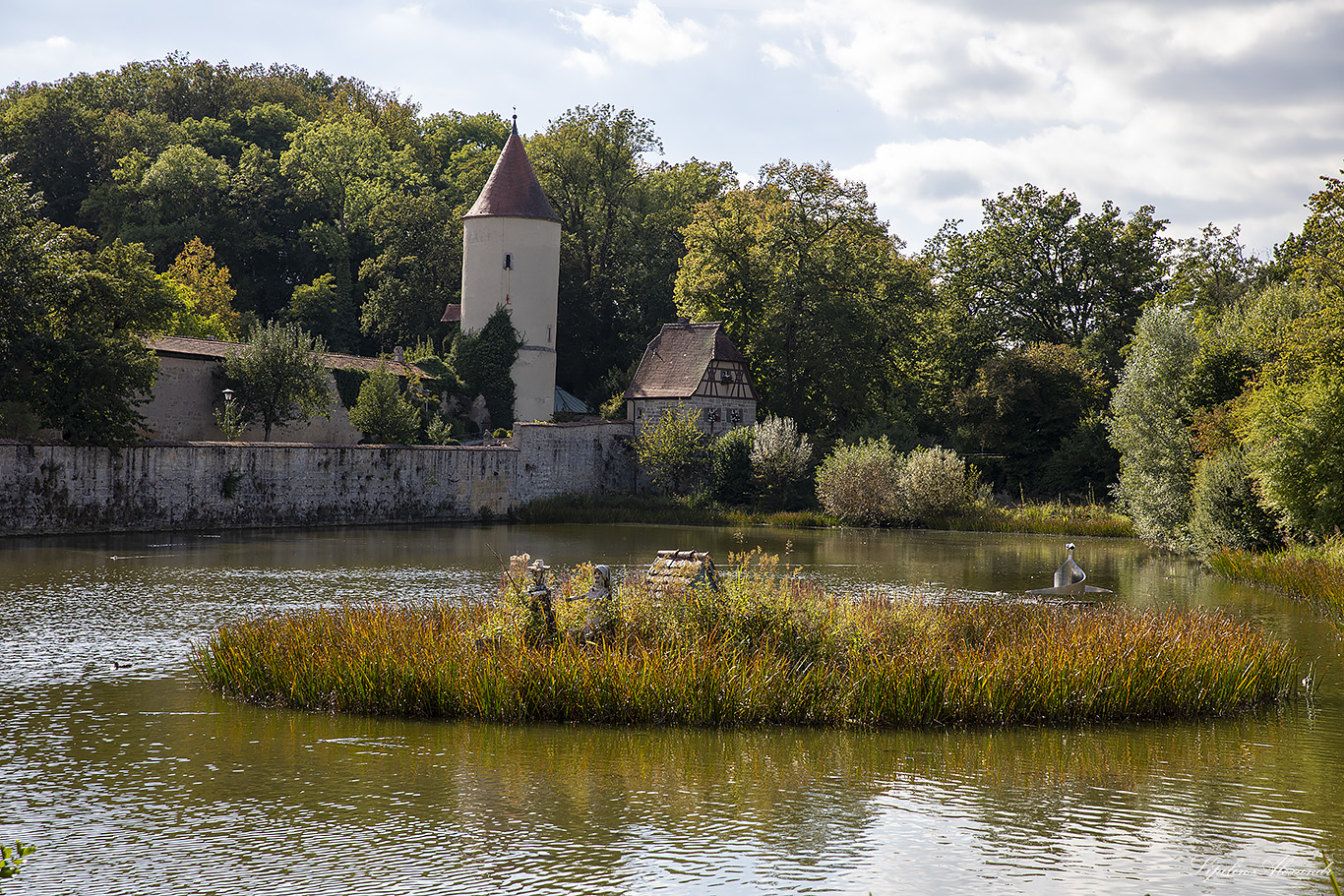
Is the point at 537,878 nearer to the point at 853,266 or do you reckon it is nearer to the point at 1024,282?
the point at 853,266

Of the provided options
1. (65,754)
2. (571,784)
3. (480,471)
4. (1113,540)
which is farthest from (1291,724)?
(480,471)

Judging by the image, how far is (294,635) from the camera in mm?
12539

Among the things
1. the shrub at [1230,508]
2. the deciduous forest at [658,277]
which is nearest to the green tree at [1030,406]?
the deciduous forest at [658,277]

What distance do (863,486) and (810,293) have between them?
10.9 m

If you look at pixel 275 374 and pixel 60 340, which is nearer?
pixel 60 340

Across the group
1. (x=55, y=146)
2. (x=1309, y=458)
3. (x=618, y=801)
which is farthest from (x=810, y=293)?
(x=618, y=801)

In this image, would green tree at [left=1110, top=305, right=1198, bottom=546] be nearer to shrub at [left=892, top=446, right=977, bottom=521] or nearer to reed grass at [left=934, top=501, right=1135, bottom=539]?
reed grass at [left=934, top=501, right=1135, bottom=539]

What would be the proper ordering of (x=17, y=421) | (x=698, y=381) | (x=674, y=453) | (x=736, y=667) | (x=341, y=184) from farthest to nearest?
(x=341, y=184) → (x=698, y=381) → (x=674, y=453) → (x=17, y=421) → (x=736, y=667)

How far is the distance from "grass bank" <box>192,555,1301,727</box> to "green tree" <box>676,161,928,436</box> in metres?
35.0

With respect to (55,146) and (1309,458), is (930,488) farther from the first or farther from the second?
(55,146)

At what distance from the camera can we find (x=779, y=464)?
41.9 meters

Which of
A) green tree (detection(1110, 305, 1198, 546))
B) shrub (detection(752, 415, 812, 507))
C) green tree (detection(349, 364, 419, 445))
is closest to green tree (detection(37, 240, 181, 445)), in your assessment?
green tree (detection(349, 364, 419, 445))

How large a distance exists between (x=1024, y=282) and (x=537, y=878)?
4981cm

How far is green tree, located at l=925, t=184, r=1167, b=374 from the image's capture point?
52281 millimetres
